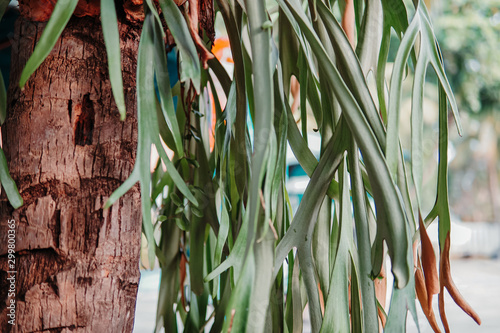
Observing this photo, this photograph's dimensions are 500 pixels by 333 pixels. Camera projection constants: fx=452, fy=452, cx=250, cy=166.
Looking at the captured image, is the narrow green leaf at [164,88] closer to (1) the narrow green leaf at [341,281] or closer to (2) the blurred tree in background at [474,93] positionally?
(1) the narrow green leaf at [341,281]

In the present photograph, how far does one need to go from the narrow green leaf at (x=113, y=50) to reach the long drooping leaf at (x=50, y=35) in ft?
0.08

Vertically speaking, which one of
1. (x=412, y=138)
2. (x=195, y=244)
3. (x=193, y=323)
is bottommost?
(x=193, y=323)

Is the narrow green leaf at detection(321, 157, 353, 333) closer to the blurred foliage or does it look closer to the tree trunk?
the tree trunk

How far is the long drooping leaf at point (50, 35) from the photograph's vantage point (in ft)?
1.01

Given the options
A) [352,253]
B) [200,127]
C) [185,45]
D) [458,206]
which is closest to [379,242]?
[352,253]

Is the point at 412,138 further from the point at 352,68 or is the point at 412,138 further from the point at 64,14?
the point at 64,14

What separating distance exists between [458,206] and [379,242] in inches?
422

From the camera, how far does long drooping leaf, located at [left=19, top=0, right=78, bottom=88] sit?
1.01 feet

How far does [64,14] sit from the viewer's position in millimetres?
328

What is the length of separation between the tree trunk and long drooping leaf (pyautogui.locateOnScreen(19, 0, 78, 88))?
81 mm

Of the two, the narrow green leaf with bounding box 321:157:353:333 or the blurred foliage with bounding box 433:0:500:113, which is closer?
the narrow green leaf with bounding box 321:157:353:333

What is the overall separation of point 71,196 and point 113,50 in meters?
0.14

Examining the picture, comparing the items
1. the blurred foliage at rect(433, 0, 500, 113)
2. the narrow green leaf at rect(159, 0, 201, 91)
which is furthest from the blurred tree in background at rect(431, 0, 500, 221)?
the narrow green leaf at rect(159, 0, 201, 91)

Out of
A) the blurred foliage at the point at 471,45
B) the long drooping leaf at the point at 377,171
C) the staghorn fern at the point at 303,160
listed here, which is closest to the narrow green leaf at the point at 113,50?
the staghorn fern at the point at 303,160
